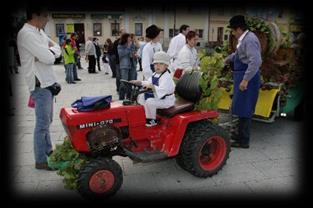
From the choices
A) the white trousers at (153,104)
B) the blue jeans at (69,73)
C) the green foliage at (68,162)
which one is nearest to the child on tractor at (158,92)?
the white trousers at (153,104)

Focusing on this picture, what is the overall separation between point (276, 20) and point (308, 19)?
1.69 feet

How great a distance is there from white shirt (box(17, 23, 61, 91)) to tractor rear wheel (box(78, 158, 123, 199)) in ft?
4.10

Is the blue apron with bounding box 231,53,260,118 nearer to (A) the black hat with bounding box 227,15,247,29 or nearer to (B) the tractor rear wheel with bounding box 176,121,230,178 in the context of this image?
(A) the black hat with bounding box 227,15,247,29

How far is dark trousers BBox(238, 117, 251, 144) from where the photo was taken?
4.69 metres

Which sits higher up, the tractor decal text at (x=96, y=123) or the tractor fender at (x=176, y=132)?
the tractor decal text at (x=96, y=123)

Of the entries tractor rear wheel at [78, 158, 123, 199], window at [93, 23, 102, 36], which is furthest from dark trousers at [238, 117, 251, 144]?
window at [93, 23, 102, 36]

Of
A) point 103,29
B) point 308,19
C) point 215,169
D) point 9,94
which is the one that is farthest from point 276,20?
point 103,29

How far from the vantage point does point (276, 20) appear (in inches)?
221

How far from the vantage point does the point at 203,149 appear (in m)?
3.96

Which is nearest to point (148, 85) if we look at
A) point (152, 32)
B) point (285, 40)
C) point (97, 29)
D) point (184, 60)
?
point (152, 32)

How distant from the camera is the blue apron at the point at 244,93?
453 cm

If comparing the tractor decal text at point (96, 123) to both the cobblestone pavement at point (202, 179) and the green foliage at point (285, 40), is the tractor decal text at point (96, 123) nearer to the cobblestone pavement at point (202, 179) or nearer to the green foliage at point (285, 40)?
the cobblestone pavement at point (202, 179)

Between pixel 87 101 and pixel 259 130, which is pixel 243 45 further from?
pixel 87 101

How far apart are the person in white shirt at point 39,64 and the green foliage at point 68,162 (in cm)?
51
